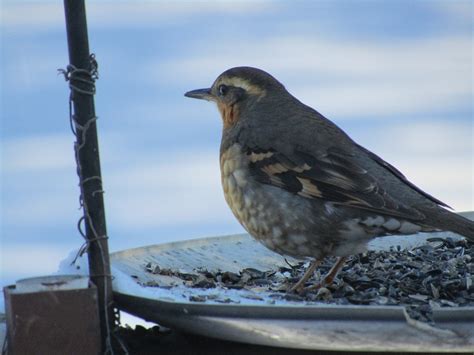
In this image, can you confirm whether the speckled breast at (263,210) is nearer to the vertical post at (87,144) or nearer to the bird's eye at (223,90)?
the bird's eye at (223,90)

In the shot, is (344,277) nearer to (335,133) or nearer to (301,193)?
(301,193)

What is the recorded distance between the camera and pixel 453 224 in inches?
197

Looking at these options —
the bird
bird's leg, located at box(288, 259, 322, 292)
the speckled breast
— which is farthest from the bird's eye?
bird's leg, located at box(288, 259, 322, 292)

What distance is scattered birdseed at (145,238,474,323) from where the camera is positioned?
183 inches

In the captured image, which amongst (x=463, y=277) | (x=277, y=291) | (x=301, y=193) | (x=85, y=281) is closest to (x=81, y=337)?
(x=85, y=281)

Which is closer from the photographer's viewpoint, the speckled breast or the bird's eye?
the speckled breast

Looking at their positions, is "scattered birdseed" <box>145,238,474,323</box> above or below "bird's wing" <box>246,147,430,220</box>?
below

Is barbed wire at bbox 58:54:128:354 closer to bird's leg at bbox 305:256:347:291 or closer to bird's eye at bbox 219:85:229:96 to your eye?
bird's leg at bbox 305:256:347:291

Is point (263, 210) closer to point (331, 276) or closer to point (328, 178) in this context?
point (328, 178)

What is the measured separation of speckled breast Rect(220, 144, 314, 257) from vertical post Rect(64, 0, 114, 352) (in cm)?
128

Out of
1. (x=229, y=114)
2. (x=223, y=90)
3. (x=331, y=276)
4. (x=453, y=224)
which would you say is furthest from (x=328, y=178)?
(x=223, y=90)

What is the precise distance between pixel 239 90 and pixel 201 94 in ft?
1.00

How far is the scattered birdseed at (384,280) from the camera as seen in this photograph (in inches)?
183

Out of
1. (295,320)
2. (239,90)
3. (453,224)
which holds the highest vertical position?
(239,90)
